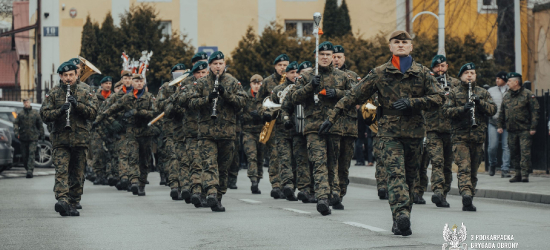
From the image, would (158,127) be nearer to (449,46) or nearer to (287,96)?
(287,96)

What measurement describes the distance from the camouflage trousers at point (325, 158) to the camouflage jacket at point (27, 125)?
1203 cm

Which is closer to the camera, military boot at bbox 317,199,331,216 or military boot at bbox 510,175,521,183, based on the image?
military boot at bbox 317,199,331,216

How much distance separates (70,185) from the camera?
11383 millimetres

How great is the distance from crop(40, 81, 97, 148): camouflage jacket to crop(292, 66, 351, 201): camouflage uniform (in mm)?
2622

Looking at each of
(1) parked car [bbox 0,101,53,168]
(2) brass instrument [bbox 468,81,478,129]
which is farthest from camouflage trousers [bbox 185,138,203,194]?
(1) parked car [bbox 0,101,53,168]

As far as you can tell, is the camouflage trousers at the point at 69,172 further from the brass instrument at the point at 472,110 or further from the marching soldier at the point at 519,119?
the marching soldier at the point at 519,119

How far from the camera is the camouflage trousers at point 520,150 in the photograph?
16223 mm

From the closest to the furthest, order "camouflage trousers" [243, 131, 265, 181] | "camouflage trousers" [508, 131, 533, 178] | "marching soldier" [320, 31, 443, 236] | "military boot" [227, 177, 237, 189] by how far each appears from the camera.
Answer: "marching soldier" [320, 31, 443, 236], "camouflage trousers" [243, 131, 265, 181], "military boot" [227, 177, 237, 189], "camouflage trousers" [508, 131, 533, 178]

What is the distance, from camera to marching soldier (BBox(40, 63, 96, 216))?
11.1 metres

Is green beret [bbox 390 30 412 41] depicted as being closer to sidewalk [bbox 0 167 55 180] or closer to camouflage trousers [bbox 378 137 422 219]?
camouflage trousers [bbox 378 137 422 219]

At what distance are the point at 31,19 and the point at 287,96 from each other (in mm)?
42297

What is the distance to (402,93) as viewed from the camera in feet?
28.2

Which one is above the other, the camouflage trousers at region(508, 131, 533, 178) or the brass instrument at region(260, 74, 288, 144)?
the brass instrument at region(260, 74, 288, 144)

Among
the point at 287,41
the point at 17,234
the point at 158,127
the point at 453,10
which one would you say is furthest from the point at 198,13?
the point at 17,234
